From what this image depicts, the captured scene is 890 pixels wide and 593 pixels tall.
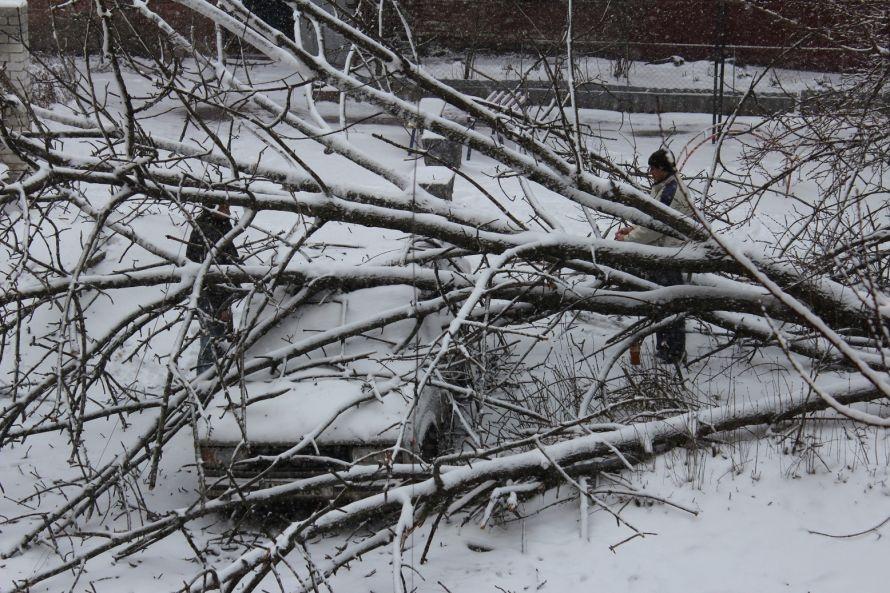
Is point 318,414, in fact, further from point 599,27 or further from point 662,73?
point 662,73

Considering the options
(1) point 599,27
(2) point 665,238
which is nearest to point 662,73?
(1) point 599,27

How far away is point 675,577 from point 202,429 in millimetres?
3278

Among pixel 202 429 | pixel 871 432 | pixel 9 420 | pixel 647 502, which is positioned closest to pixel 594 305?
pixel 647 502

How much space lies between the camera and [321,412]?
582cm

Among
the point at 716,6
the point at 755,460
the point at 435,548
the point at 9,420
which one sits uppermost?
the point at 716,6

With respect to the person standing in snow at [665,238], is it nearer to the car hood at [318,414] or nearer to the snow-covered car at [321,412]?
the snow-covered car at [321,412]

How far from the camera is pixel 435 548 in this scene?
568 centimetres

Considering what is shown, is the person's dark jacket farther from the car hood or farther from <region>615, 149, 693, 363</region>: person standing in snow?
<region>615, 149, 693, 363</region>: person standing in snow

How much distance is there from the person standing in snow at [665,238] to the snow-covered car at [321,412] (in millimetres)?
2034

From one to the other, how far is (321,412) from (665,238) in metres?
3.22

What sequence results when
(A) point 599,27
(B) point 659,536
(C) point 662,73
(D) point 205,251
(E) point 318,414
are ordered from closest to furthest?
(B) point 659,536 → (E) point 318,414 → (D) point 205,251 → (A) point 599,27 → (C) point 662,73

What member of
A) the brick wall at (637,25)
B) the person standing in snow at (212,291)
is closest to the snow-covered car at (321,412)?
the person standing in snow at (212,291)

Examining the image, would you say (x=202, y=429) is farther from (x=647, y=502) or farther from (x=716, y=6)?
(x=716, y=6)

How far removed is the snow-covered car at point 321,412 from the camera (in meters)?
5.73
